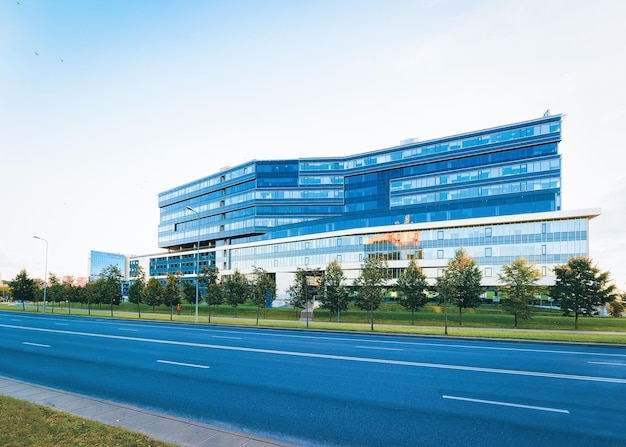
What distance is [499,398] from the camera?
9242mm

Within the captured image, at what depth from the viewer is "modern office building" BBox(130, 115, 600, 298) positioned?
54.2 m

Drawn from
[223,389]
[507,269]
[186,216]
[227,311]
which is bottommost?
[227,311]

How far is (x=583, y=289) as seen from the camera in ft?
106

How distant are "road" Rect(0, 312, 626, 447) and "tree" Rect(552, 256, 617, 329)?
1717 centimetres

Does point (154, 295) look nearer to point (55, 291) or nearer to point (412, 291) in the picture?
point (55, 291)

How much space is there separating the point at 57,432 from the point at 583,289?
130 ft

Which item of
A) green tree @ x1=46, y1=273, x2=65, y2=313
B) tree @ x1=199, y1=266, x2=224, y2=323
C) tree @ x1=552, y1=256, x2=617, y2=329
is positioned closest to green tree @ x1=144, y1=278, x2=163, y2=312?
tree @ x1=199, y1=266, x2=224, y2=323

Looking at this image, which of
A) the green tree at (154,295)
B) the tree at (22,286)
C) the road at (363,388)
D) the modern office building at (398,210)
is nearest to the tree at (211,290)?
the green tree at (154,295)

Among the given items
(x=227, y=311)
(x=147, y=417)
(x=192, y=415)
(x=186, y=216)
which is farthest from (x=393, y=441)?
(x=186, y=216)

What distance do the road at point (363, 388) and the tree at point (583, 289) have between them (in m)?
17.2

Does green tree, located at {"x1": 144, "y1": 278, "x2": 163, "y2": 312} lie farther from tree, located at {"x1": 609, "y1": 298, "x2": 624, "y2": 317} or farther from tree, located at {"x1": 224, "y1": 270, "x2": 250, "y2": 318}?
tree, located at {"x1": 609, "y1": 298, "x2": 624, "y2": 317}

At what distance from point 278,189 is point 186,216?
34.1 metres

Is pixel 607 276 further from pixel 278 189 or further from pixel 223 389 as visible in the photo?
pixel 278 189

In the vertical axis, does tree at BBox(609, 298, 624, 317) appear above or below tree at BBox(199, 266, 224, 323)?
below
